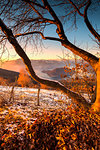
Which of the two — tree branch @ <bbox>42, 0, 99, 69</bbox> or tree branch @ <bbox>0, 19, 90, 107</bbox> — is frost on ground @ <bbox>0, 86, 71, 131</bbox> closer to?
tree branch @ <bbox>0, 19, 90, 107</bbox>

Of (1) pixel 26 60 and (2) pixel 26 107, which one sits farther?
(2) pixel 26 107

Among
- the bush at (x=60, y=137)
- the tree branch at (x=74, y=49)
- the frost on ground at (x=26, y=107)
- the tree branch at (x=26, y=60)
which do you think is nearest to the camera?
the bush at (x=60, y=137)

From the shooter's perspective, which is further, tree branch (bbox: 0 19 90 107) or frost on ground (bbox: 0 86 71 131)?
frost on ground (bbox: 0 86 71 131)

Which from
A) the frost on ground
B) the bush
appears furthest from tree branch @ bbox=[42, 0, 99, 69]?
the frost on ground

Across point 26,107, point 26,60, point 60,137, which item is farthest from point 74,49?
point 26,107

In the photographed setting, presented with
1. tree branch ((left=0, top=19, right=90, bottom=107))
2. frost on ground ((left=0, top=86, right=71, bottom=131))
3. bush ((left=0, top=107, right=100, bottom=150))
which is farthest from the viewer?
frost on ground ((left=0, top=86, right=71, bottom=131))

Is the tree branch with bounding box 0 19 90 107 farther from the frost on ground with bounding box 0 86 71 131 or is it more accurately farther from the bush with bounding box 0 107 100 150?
the frost on ground with bounding box 0 86 71 131

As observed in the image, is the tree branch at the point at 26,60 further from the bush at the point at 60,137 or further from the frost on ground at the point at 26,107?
the frost on ground at the point at 26,107

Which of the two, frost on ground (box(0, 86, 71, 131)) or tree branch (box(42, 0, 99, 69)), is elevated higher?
tree branch (box(42, 0, 99, 69))

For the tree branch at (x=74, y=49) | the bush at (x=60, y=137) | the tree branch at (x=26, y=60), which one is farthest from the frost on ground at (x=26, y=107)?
the tree branch at (x=74, y=49)

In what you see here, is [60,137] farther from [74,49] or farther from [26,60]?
[74,49]

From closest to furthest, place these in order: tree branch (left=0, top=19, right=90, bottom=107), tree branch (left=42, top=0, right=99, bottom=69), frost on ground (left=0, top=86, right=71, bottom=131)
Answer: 1. tree branch (left=0, top=19, right=90, bottom=107)
2. tree branch (left=42, top=0, right=99, bottom=69)
3. frost on ground (left=0, top=86, right=71, bottom=131)

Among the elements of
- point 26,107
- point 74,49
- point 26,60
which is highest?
point 74,49

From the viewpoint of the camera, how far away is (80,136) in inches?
88.3
